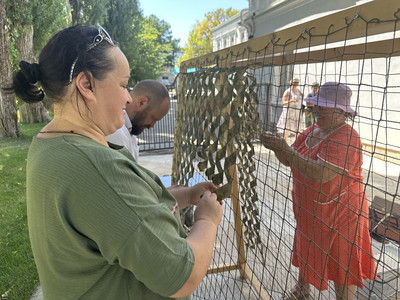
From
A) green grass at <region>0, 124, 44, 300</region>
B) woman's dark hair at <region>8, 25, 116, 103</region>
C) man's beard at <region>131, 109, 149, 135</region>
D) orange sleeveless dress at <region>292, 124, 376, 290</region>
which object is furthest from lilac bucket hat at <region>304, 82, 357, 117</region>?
green grass at <region>0, 124, 44, 300</region>

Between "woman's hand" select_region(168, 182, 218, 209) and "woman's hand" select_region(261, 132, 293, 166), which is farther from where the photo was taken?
"woman's hand" select_region(261, 132, 293, 166)

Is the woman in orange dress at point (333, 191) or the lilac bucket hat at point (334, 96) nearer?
the woman in orange dress at point (333, 191)

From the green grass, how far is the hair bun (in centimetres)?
231

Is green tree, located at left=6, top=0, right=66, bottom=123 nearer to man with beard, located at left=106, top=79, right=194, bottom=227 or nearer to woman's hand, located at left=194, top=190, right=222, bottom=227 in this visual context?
man with beard, located at left=106, top=79, right=194, bottom=227

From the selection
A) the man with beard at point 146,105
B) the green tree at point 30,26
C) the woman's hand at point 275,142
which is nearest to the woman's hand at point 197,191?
the woman's hand at point 275,142

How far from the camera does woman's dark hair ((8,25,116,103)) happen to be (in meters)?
0.84

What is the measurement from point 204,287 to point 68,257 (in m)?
2.19

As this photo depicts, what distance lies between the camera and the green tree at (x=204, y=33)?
29973 millimetres

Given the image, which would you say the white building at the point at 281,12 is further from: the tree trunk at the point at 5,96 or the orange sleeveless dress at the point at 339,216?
the tree trunk at the point at 5,96

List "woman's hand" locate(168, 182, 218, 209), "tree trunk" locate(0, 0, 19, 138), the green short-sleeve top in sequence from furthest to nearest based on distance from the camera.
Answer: "tree trunk" locate(0, 0, 19, 138) → "woman's hand" locate(168, 182, 218, 209) → the green short-sleeve top

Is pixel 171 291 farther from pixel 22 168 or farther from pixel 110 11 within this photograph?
pixel 110 11


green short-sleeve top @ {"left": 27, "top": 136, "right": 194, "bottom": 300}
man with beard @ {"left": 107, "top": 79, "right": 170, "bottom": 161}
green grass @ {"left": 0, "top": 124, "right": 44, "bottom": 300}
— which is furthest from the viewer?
green grass @ {"left": 0, "top": 124, "right": 44, "bottom": 300}

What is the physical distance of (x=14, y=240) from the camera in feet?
10.3

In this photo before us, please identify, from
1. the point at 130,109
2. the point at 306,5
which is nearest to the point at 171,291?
the point at 130,109
